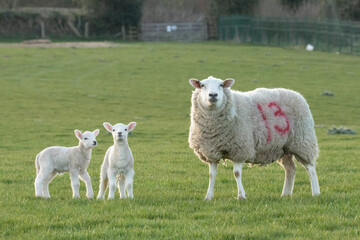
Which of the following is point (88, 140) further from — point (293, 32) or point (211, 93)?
point (293, 32)

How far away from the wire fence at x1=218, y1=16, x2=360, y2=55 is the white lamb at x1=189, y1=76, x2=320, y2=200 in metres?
41.5

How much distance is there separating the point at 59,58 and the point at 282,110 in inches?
1458

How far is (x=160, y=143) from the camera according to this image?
19.7 m

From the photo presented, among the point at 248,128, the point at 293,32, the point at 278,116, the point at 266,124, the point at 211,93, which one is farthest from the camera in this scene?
the point at 293,32

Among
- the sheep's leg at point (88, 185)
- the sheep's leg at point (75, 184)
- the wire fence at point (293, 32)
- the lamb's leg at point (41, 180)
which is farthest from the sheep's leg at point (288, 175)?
the wire fence at point (293, 32)

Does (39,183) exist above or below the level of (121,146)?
below

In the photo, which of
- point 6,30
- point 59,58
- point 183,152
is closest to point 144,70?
point 59,58

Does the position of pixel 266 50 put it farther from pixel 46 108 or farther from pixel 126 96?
pixel 46 108

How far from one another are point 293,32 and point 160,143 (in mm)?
39678

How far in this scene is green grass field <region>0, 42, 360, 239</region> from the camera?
791 centimetres

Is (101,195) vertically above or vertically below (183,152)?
above

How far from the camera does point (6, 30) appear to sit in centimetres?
6638

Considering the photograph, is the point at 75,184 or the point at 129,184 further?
the point at 75,184

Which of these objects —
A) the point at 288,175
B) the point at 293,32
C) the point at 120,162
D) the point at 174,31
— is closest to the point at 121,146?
the point at 120,162
